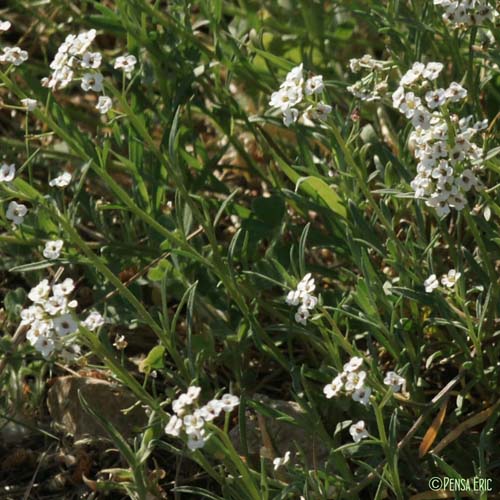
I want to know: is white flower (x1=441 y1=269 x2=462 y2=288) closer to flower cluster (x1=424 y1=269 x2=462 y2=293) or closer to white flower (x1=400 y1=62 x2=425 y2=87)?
flower cluster (x1=424 y1=269 x2=462 y2=293)

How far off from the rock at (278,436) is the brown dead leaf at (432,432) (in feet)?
0.81

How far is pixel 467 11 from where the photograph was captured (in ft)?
7.18

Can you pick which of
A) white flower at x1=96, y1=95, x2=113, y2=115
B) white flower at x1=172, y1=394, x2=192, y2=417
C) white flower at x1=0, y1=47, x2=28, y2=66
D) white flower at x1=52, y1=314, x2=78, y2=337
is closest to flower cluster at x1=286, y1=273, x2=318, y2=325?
white flower at x1=172, y1=394, x2=192, y2=417

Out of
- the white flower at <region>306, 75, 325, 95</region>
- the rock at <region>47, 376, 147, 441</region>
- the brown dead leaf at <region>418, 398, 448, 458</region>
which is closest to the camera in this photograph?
the white flower at <region>306, 75, 325, 95</region>

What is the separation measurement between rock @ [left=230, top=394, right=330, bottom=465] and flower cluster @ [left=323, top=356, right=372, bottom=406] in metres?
0.46

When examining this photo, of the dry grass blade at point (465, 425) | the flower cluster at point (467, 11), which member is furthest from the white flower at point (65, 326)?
the flower cluster at point (467, 11)

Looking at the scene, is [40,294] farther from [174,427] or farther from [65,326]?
[174,427]

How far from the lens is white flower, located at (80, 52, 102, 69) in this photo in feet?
6.76

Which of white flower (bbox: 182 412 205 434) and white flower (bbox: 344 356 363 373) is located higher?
white flower (bbox: 182 412 205 434)

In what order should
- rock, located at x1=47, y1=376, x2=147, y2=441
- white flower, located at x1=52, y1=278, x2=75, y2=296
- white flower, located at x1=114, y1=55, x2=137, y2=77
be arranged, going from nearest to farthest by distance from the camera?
white flower, located at x1=52, y1=278, x2=75, y2=296 → white flower, located at x1=114, y1=55, x2=137, y2=77 → rock, located at x1=47, y1=376, x2=147, y2=441

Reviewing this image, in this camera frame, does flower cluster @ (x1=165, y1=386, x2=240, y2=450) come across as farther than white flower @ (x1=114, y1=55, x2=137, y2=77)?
No

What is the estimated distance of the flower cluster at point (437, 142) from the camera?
2.00 metres

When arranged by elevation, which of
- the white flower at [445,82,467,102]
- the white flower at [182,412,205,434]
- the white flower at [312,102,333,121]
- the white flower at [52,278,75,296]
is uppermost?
the white flower at [445,82,467,102]

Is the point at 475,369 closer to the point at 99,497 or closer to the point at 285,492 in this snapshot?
the point at 285,492
